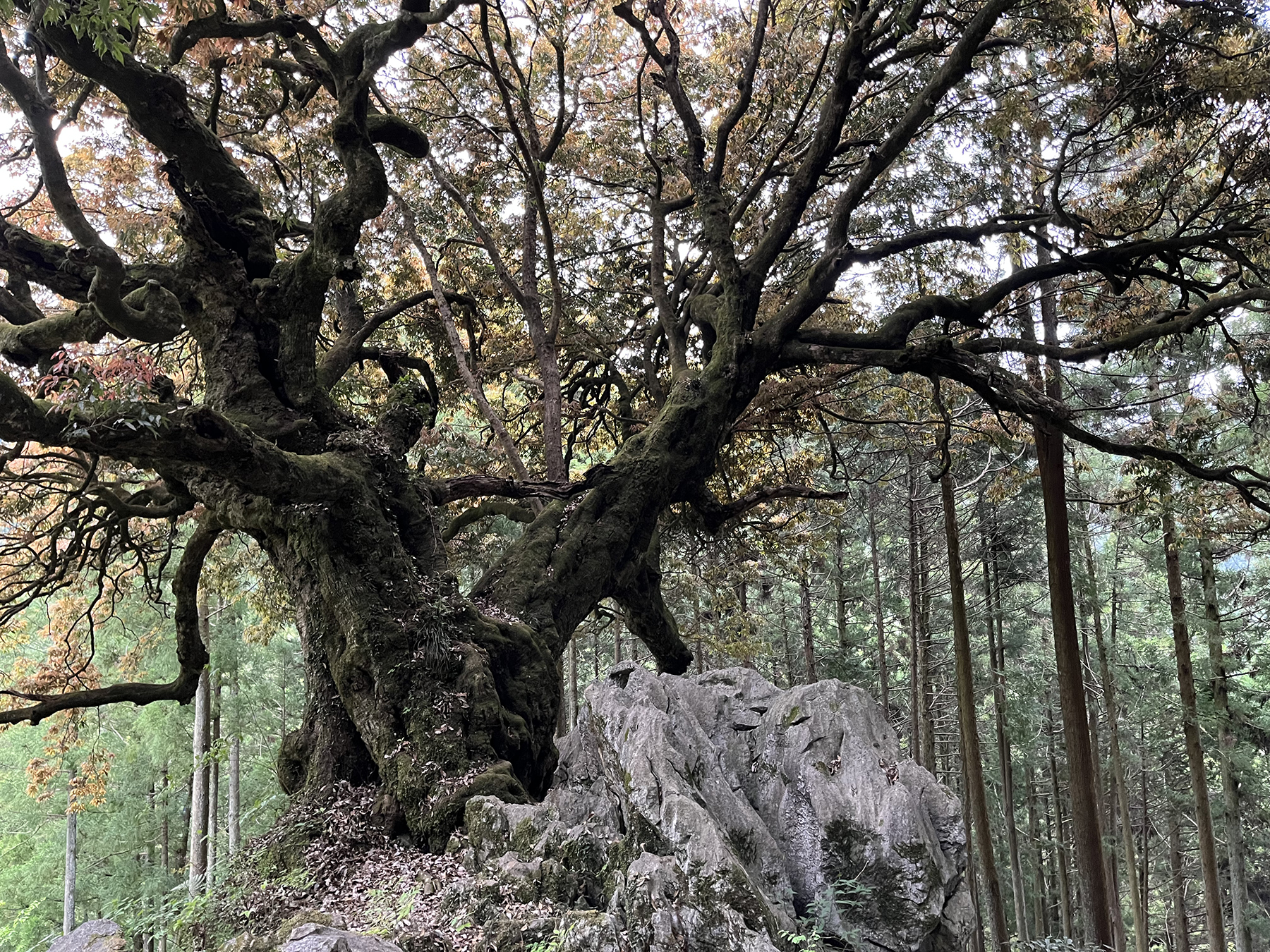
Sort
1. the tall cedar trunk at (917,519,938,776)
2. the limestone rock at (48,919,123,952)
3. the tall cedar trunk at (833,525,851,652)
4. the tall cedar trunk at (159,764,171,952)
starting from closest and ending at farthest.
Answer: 1. the limestone rock at (48,919,123,952)
2. the tall cedar trunk at (917,519,938,776)
3. the tall cedar trunk at (159,764,171,952)
4. the tall cedar trunk at (833,525,851,652)

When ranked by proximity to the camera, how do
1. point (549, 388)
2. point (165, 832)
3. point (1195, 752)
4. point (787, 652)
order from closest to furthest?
point (549, 388), point (1195, 752), point (165, 832), point (787, 652)

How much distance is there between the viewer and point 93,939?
11.6 ft

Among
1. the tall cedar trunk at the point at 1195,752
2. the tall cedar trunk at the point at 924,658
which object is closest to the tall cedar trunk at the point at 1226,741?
the tall cedar trunk at the point at 1195,752

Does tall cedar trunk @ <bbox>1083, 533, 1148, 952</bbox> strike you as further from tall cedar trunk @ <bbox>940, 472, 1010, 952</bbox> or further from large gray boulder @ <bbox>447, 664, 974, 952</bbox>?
large gray boulder @ <bbox>447, 664, 974, 952</bbox>

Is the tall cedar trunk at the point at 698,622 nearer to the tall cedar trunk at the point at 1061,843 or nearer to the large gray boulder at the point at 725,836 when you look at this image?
the large gray boulder at the point at 725,836

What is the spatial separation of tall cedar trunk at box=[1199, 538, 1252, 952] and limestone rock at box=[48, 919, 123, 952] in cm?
1511

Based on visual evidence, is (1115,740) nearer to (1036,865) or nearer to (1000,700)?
(1000,700)

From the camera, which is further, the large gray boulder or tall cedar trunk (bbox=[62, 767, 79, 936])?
tall cedar trunk (bbox=[62, 767, 79, 936])

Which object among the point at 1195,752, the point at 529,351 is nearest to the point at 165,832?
the point at 529,351

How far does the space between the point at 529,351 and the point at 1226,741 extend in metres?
14.5

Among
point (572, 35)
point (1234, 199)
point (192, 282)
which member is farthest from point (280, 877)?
point (1234, 199)

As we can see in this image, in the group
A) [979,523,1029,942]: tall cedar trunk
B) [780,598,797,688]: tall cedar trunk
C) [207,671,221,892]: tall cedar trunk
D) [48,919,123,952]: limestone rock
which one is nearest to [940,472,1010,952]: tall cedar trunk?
[979,523,1029,942]: tall cedar trunk

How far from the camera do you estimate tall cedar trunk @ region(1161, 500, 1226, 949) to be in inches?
474

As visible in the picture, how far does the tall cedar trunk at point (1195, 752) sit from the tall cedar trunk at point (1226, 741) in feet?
1.52
